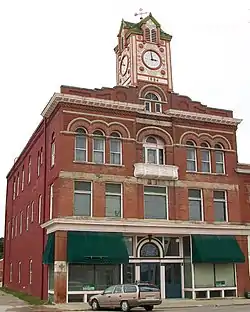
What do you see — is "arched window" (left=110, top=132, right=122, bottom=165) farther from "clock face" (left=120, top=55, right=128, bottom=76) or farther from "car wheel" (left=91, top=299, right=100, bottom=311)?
"car wheel" (left=91, top=299, right=100, bottom=311)

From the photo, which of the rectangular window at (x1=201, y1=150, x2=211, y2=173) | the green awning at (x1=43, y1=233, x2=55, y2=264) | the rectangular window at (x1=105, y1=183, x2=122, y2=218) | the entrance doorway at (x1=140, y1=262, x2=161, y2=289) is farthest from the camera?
the rectangular window at (x1=201, y1=150, x2=211, y2=173)

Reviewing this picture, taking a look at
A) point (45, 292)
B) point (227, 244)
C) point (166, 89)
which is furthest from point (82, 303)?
point (166, 89)

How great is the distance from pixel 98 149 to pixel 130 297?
11.1 metres

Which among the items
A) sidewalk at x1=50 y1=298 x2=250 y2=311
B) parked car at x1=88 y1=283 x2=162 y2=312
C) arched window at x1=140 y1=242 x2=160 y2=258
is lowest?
sidewalk at x1=50 y1=298 x2=250 y2=311

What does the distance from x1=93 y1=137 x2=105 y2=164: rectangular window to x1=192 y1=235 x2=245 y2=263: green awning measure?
8.18 m

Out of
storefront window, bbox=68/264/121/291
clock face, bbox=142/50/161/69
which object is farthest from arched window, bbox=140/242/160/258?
clock face, bbox=142/50/161/69

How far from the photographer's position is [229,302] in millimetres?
29547

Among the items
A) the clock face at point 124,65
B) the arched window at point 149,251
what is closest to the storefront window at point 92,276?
the arched window at point 149,251

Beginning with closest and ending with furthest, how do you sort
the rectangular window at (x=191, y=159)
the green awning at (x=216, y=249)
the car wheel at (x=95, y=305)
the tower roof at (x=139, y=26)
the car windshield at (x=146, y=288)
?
1. the car windshield at (x=146, y=288)
2. the car wheel at (x=95, y=305)
3. the green awning at (x=216, y=249)
4. the rectangular window at (x=191, y=159)
5. the tower roof at (x=139, y=26)

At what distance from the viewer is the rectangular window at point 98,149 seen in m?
31.8

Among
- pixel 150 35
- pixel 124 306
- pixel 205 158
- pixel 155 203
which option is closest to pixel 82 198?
pixel 155 203

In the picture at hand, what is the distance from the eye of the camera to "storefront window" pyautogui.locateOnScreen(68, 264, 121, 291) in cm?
2891

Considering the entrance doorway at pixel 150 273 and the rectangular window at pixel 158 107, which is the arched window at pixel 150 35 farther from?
the entrance doorway at pixel 150 273

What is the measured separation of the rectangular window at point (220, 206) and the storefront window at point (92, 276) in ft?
28.2
